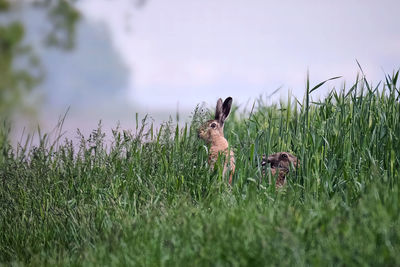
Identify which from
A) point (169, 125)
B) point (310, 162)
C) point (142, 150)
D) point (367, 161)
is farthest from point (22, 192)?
point (367, 161)

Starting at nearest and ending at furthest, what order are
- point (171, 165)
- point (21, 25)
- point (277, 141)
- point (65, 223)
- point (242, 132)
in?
1. point (65, 223)
2. point (171, 165)
3. point (277, 141)
4. point (242, 132)
5. point (21, 25)

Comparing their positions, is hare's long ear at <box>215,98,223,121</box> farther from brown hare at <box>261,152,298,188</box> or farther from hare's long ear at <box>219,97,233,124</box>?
brown hare at <box>261,152,298,188</box>

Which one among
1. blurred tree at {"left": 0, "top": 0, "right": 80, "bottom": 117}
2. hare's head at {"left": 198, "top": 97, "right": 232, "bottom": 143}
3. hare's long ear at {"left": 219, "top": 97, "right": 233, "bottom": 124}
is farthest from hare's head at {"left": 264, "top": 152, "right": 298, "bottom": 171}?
blurred tree at {"left": 0, "top": 0, "right": 80, "bottom": 117}

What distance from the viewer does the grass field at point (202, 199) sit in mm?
3211

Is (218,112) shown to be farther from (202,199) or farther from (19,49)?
(19,49)

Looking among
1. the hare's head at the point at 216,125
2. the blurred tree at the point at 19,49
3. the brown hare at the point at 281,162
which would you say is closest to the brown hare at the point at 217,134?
the hare's head at the point at 216,125

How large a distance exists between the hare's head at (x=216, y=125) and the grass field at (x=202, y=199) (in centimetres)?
46

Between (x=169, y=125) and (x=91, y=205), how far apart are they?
4.18 feet

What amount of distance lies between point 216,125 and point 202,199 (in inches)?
70.5

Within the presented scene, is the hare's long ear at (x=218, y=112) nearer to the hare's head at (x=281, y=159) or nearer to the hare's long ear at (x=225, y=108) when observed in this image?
the hare's long ear at (x=225, y=108)

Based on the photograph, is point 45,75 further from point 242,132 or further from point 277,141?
point 277,141

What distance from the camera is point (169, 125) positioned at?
18.4 ft

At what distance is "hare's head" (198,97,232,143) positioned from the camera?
6.13 m

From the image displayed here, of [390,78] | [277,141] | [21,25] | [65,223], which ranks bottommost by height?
[65,223]
